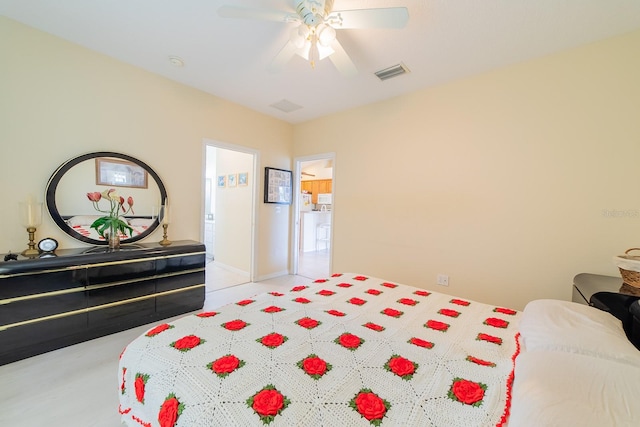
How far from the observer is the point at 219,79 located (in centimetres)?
294

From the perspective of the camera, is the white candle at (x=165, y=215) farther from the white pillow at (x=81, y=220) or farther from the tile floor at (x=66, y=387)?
the tile floor at (x=66, y=387)

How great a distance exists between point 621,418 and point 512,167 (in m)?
2.38

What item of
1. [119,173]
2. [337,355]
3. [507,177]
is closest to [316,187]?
[119,173]

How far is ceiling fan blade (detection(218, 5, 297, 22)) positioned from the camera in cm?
156

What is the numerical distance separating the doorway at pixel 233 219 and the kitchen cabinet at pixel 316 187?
411cm

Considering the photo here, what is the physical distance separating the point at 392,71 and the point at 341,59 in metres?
0.94

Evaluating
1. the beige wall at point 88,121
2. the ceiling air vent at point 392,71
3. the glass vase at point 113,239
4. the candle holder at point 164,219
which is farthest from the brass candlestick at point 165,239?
the ceiling air vent at point 392,71

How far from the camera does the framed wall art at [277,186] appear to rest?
410 cm

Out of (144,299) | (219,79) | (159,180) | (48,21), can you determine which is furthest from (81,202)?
(219,79)

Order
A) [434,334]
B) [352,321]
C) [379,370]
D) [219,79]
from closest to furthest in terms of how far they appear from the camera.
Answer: [379,370] → [434,334] → [352,321] → [219,79]

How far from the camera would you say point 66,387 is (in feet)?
5.51

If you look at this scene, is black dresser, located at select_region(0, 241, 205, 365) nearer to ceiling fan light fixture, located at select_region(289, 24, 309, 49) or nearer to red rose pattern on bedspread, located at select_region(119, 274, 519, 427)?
red rose pattern on bedspread, located at select_region(119, 274, 519, 427)

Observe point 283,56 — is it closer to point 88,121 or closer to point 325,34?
point 325,34

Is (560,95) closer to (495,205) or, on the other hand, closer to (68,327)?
(495,205)
